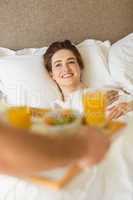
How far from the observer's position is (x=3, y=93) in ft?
6.97

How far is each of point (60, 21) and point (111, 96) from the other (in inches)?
30.1

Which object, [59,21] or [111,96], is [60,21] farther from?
[111,96]

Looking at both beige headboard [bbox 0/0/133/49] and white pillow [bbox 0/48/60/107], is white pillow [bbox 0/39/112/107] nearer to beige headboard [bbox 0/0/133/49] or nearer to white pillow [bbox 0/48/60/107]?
white pillow [bbox 0/48/60/107]

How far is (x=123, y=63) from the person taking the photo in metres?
2.08

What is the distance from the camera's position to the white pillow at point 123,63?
202 cm

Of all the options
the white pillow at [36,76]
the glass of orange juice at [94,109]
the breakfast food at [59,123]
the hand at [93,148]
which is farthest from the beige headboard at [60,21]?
the hand at [93,148]

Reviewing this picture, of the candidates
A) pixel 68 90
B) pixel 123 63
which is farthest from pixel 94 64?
pixel 68 90

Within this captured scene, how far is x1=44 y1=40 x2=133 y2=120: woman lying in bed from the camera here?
1891 mm

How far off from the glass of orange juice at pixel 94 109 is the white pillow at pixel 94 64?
623mm

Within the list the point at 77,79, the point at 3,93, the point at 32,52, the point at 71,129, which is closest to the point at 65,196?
the point at 71,129

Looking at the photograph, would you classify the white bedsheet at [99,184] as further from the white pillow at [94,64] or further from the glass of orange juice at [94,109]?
the white pillow at [94,64]

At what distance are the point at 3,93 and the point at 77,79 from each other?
0.50 meters

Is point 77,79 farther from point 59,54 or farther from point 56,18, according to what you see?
point 56,18

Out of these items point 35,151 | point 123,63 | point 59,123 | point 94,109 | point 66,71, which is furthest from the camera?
point 123,63
